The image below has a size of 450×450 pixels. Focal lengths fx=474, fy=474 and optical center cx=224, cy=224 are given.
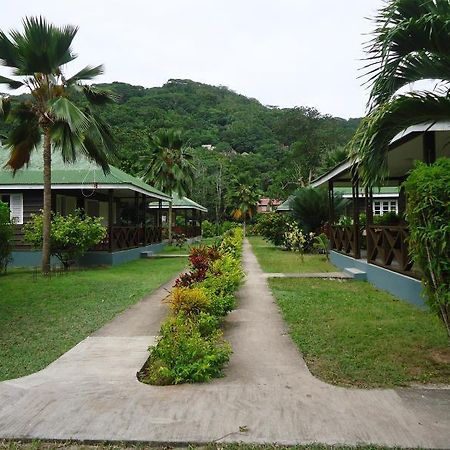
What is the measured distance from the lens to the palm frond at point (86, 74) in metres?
13.8

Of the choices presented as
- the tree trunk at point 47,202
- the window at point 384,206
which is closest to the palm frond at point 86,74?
the tree trunk at point 47,202

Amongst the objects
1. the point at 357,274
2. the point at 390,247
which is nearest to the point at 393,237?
the point at 390,247

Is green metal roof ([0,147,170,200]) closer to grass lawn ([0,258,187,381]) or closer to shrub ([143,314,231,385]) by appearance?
grass lawn ([0,258,187,381])

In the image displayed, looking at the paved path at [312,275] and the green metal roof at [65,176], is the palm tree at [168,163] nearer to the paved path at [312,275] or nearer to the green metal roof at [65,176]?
the green metal roof at [65,176]

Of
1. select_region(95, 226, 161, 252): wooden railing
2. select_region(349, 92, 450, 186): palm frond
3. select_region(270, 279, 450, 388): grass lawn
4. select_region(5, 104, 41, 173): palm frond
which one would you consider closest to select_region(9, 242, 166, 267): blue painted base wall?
select_region(95, 226, 161, 252): wooden railing

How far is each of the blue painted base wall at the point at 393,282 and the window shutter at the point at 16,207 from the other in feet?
41.6

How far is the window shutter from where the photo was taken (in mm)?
18594

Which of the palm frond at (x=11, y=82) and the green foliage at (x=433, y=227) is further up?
the palm frond at (x=11, y=82)

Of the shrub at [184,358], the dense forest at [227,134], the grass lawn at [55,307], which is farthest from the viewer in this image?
the dense forest at [227,134]

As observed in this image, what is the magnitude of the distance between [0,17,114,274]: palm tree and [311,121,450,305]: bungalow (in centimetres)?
730

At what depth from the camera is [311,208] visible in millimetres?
22922

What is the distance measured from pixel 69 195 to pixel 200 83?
71.1 meters

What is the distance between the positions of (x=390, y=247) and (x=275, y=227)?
15.5 metres

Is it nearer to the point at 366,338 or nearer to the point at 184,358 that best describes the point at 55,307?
the point at 184,358
